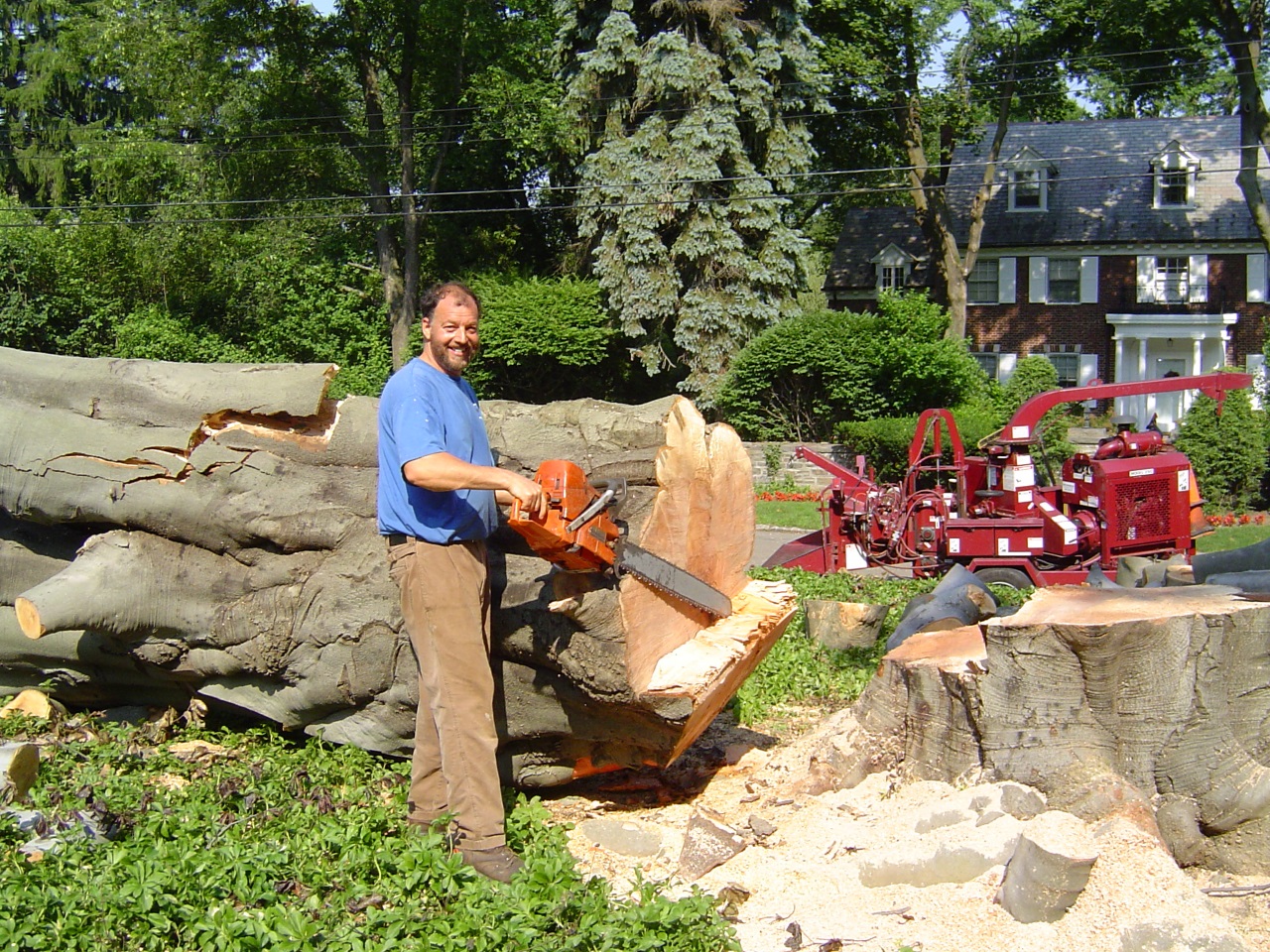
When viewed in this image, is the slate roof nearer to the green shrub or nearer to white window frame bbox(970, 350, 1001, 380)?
white window frame bbox(970, 350, 1001, 380)

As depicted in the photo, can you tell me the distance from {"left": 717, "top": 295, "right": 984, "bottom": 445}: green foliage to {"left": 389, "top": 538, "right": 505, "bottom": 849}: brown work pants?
18100 millimetres

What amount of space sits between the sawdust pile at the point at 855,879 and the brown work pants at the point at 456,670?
0.52 meters

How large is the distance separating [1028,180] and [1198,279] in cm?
528

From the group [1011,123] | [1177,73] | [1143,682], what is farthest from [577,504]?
[1177,73]

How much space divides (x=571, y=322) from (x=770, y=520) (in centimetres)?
940

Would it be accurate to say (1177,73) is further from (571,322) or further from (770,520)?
(770,520)

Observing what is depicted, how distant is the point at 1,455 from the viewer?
5.47 meters

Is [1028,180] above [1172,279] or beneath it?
above

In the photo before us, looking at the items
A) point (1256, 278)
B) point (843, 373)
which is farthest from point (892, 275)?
point (843, 373)

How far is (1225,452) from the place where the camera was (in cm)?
1911

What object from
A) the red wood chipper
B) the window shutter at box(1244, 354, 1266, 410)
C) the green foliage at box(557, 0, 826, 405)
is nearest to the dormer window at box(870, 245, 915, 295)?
the green foliage at box(557, 0, 826, 405)

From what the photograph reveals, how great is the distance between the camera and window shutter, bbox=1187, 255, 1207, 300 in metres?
30.7

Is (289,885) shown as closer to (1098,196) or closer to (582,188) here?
(582,188)

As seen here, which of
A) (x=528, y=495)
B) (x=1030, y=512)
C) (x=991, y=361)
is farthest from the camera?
(x=991, y=361)
